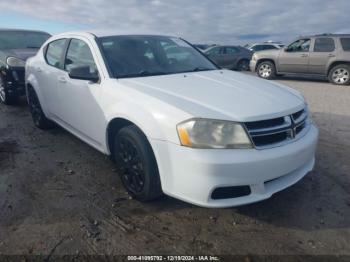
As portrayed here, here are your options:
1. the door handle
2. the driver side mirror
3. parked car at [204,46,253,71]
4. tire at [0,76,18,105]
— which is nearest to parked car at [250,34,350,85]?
parked car at [204,46,253,71]

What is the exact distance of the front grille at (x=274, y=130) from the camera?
8.26ft

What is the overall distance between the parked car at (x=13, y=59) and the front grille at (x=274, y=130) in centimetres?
560

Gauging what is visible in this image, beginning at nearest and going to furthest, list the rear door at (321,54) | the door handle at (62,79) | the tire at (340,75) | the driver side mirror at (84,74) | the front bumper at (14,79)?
the driver side mirror at (84,74)
the door handle at (62,79)
the front bumper at (14,79)
the tire at (340,75)
the rear door at (321,54)

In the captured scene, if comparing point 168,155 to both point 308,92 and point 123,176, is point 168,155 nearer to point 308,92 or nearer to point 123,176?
point 123,176

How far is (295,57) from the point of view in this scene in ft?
38.8

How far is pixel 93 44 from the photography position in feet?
11.8

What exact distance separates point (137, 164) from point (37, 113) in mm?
3057

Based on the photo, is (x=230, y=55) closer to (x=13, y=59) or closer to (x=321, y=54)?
(x=321, y=54)

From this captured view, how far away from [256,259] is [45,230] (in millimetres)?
1760

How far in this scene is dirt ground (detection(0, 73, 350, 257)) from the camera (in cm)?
254

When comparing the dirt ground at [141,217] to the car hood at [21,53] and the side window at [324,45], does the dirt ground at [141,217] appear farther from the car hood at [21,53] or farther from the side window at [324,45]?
the side window at [324,45]

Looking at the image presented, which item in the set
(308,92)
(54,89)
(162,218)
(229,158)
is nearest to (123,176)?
(162,218)

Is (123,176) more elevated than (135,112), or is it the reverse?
(135,112)

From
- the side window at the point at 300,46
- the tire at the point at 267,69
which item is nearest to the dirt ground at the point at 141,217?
the side window at the point at 300,46
